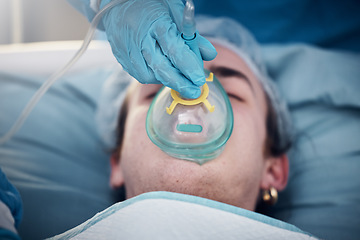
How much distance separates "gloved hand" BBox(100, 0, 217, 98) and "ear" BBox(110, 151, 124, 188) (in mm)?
438

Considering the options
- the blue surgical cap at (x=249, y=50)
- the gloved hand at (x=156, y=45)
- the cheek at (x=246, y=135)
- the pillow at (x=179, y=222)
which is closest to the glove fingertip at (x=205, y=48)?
the gloved hand at (x=156, y=45)

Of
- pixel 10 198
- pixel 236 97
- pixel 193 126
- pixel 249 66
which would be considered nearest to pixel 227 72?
pixel 236 97

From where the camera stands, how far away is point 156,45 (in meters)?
A: 0.97

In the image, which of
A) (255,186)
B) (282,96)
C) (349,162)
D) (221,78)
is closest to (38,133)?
(221,78)

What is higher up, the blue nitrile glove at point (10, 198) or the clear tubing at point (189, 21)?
the clear tubing at point (189, 21)

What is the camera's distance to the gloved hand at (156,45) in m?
0.89

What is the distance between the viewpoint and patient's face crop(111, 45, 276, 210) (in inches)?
37.8

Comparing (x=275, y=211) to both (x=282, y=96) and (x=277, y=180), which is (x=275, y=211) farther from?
(x=282, y=96)

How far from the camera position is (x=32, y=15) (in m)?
2.15

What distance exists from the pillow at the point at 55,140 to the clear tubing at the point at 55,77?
2.7 inches

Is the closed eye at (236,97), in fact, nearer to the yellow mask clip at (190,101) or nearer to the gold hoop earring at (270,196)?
the yellow mask clip at (190,101)

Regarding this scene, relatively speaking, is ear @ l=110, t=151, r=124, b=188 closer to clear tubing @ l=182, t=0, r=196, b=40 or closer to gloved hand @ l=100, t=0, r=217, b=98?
gloved hand @ l=100, t=0, r=217, b=98

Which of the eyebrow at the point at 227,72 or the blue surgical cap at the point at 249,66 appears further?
the blue surgical cap at the point at 249,66

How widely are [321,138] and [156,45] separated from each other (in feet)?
2.96
